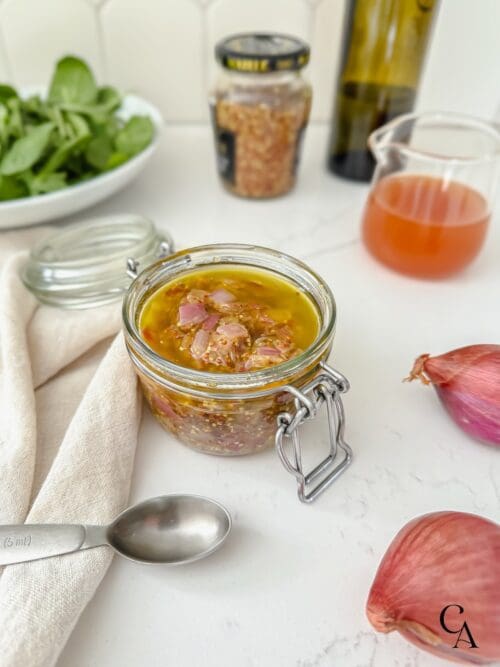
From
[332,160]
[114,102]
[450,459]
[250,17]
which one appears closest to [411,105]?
[332,160]

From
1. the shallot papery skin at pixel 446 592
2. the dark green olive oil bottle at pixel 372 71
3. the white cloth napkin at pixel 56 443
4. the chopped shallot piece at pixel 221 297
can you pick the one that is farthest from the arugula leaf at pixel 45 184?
the shallot papery skin at pixel 446 592

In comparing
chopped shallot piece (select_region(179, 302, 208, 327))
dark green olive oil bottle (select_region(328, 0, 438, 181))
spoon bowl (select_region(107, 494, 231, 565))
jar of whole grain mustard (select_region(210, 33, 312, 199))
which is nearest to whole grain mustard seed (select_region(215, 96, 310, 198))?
jar of whole grain mustard (select_region(210, 33, 312, 199))

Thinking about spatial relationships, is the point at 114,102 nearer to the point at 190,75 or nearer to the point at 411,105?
the point at 190,75

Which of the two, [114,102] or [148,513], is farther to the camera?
[114,102]

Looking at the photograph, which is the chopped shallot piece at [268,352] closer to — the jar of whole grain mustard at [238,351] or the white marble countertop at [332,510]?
the jar of whole grain mustard at [238,351]

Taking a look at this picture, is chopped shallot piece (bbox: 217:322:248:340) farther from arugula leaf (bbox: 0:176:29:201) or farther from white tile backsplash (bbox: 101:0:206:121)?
white tile backsplash (bbox: 101:0:206:121)
